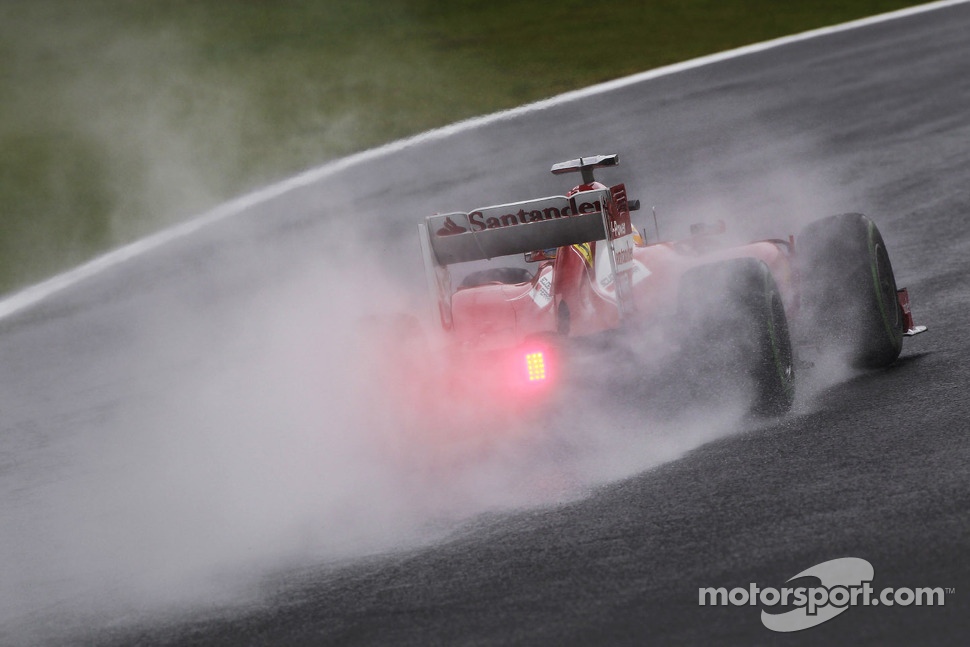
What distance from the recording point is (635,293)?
7238 millimetres

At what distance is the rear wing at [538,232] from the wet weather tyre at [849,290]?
3.30 feet

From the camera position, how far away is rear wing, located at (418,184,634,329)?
6.75m

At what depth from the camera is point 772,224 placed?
38.2ft

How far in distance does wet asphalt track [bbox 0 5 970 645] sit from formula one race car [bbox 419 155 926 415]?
363 millimetres

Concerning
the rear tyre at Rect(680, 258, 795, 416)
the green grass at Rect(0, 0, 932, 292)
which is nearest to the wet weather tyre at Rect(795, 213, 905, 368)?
the rear tyre at Rect(680, 258, 795, 416)

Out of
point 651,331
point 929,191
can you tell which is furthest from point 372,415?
point 929,191

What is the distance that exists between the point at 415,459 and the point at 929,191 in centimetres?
686

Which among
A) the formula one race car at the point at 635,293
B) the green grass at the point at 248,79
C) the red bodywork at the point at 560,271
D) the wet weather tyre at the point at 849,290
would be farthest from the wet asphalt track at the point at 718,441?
the green grass at the point at 248,79

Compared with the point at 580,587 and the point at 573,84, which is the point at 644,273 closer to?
the point at 580,587

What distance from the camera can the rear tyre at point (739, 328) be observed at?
615cm

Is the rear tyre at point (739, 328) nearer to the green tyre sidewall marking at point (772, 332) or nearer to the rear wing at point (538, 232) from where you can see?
the green tyre sidewall marking at point (772, 332)

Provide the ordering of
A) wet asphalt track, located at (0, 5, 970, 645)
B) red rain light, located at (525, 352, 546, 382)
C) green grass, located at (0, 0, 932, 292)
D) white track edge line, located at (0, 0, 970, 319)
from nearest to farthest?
1. wet asphalt track, located at (0, 5, 970, 645)
2. red rain light, located at (525, 352, 546, 382)
3. white track edge line, located at (0, 0, 970, 319)
4. green grass, located at (0, 0, 932, 292)

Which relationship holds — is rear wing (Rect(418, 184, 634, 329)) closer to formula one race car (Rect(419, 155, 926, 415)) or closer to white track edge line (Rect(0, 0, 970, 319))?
formula one race car (Rect(419, 155, 926, 415))

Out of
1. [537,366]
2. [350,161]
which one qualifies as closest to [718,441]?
[537,366]
